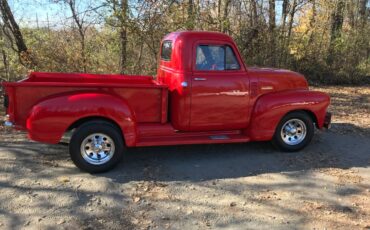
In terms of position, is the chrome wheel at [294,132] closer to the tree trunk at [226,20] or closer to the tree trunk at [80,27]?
the tree trunk at [80,27]

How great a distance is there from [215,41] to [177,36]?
0.57 metres

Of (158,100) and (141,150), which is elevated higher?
(158,100)

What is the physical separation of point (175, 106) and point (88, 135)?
134 centimetres

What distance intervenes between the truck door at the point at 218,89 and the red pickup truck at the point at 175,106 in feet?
0.05

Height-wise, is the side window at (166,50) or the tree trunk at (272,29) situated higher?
the tree trunk at (272,29)

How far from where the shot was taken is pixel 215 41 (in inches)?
245

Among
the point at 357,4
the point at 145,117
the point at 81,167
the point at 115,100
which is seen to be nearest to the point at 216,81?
the point at 145,117

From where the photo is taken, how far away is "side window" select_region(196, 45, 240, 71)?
6.14 metres

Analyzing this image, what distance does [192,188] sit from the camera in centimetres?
521

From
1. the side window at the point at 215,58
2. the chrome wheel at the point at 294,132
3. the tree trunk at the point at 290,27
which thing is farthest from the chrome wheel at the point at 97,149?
the tree trunk at the point at 290,27

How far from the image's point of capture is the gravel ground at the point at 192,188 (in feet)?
14.4

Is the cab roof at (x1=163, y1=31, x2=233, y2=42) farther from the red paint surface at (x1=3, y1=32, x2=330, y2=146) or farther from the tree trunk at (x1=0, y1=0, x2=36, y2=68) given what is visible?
the tree trunk at (x1=0, y1=0, x2=36, y2=68)

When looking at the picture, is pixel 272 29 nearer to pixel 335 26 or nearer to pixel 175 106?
pixel 335 26

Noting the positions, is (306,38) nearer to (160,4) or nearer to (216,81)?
(160,4)
